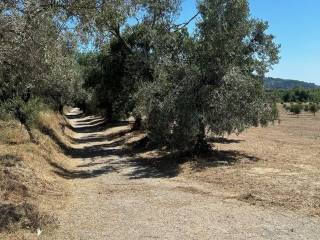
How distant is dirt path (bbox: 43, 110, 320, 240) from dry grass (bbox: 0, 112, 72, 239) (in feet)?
1.82

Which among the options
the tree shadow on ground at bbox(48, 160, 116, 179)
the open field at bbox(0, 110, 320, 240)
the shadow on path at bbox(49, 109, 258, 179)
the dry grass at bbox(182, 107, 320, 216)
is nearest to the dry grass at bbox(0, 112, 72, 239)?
the open field at bbox(0, 110, 320, 240)

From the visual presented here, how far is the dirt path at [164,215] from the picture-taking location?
33.9ft

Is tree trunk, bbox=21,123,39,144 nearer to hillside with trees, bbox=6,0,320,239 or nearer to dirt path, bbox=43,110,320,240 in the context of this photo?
hillside with trees, bbox=6,0,320,239

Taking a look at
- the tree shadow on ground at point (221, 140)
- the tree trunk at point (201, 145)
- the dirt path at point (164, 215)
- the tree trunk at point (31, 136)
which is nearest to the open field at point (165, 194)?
the dirt path at point (164, 215)

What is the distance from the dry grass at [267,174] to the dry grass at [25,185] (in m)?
5.00

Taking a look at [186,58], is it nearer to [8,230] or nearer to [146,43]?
[146,43]

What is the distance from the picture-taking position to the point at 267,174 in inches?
676

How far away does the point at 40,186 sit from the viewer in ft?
50.2

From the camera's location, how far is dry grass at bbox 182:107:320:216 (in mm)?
13359

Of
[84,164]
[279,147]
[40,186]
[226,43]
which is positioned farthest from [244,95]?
[40,186]

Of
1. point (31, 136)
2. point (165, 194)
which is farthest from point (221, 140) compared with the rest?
point (165, 194)

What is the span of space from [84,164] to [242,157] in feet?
23.2

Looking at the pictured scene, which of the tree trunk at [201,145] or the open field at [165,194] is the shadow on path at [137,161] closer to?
the open field at [165,194]

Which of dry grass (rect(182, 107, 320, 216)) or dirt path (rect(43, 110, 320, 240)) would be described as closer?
dirt path (rect(43, 110, 320, 240))
